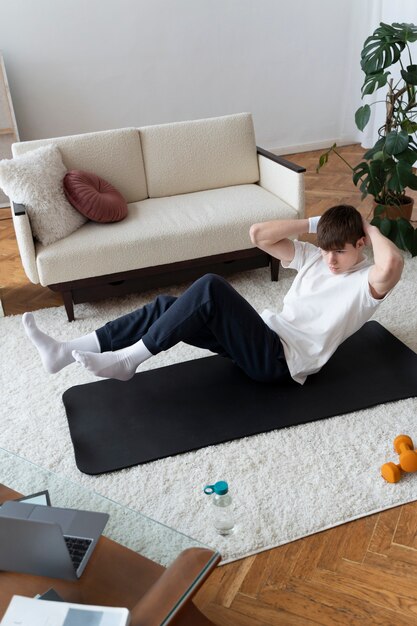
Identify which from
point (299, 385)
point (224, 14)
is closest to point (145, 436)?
point (299, 385)

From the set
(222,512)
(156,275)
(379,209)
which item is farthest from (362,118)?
(222,512)

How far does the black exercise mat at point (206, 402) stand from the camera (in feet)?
8.27

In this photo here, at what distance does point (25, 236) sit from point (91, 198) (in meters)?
0.41

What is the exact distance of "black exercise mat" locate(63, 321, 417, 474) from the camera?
8.27 ft

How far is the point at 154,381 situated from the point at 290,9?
13.0ft

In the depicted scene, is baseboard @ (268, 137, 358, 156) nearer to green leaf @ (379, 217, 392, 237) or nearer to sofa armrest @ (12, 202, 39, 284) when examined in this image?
green leaf @ (379, 217, 392, 237)

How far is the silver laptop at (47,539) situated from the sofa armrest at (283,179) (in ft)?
7.68

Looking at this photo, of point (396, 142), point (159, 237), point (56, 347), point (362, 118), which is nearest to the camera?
point (56, 347)

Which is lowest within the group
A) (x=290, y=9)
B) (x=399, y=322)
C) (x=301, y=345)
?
(x=399, y=322)

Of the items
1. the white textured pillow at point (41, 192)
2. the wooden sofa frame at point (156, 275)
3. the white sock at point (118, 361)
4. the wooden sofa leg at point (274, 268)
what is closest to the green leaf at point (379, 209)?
the wooden sofa frame at point (156, 275)

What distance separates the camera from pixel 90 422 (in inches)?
104

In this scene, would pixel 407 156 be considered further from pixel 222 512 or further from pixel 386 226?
pixel 222 512

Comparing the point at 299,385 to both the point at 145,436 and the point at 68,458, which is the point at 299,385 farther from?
the point at 68,458

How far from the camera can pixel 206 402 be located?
271 centimetres
